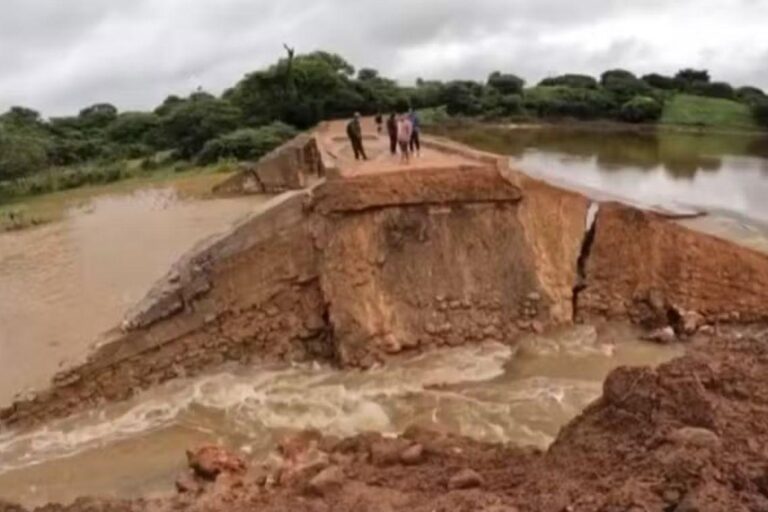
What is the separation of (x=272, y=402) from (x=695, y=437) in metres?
6.40

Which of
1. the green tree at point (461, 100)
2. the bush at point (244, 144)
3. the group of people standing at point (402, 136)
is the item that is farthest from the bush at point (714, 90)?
the group of people standing at point (402, 136)

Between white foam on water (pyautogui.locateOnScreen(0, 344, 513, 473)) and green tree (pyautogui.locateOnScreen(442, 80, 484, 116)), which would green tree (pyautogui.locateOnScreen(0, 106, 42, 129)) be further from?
white foam on water (pyautogui.locateOnScreen(0, 344, 513, 473))

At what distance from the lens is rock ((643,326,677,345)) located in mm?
14086

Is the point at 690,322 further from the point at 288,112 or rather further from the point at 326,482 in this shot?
the point at 288,112

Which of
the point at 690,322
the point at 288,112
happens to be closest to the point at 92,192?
the point at 288,112

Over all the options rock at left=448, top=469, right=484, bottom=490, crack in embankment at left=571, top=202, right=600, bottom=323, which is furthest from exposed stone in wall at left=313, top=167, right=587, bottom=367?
rock at left=448, top=469, right=484, bottom=490

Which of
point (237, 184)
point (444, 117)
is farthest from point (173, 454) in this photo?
point (444, 117)

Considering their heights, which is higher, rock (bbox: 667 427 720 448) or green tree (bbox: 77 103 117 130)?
green tree (bbox: 77 103 117 130)

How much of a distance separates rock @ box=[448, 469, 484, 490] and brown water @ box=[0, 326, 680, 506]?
8.54ft

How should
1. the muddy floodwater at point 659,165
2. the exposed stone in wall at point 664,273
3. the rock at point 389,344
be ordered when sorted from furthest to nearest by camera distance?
1. the muddy floodwater at point 659,165
2. the exposed stone in wall at point 664,273
3. the rock at point 389,344

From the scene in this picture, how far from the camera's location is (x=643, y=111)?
49500mm

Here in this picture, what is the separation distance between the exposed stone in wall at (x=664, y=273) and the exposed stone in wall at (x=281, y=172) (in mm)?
14647

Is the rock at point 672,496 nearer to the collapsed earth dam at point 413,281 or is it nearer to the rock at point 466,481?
the rock at point 466,481

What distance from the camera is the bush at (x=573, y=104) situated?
170 feet
